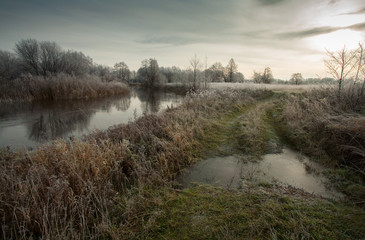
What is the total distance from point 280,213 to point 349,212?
44.8 inches

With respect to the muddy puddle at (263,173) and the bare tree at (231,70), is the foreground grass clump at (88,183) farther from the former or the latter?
the bare tree at (231,70)

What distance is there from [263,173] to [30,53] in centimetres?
3610

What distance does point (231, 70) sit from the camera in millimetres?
48688

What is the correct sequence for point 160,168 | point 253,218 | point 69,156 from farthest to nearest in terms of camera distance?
1. point 160,168
2. point 69,156
3. point 253,218

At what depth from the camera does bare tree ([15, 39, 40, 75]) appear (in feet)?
83.5

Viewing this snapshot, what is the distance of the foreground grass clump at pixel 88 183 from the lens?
213 cm

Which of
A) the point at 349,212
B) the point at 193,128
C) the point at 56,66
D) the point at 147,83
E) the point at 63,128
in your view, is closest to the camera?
the point at 349,212

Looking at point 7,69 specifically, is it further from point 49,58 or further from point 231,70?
point 231,70

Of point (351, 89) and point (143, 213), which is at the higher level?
point (351, 89)

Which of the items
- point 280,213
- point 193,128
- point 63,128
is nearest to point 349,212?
point 280,213

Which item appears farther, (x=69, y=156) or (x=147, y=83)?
(x=147, y=83)

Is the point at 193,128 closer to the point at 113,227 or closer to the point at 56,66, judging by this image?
the point at 113,227

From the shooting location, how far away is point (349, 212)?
251cm

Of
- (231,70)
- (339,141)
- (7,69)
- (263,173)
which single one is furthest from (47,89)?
(231,70)
